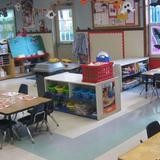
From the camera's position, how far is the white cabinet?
233 inches

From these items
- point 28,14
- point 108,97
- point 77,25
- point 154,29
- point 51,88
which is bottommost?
point 108,97

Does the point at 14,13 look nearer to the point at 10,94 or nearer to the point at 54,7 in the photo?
the point at 54,7

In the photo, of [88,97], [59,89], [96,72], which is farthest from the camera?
[59,89]

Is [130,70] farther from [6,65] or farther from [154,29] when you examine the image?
[6,65]

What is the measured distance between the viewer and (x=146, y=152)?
2834mm

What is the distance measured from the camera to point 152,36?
8672 millimetres

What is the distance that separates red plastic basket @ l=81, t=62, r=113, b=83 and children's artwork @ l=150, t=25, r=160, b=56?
9.83ft

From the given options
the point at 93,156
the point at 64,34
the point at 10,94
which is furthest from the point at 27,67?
the point at 93,156

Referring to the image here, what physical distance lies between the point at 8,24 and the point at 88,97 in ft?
26.6

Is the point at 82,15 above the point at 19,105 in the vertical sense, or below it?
above

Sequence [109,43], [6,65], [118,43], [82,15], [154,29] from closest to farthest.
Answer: [154,29]
[118,43]
[109,43]
[82,15]
[6,65]

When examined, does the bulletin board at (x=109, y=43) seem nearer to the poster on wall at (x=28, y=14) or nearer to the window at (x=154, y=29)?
the window at (x=154, y=29)

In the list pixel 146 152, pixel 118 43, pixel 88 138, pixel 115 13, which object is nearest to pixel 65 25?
pixel 115 13

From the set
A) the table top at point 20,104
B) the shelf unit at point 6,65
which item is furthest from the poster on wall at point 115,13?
the table top at point 20,104
